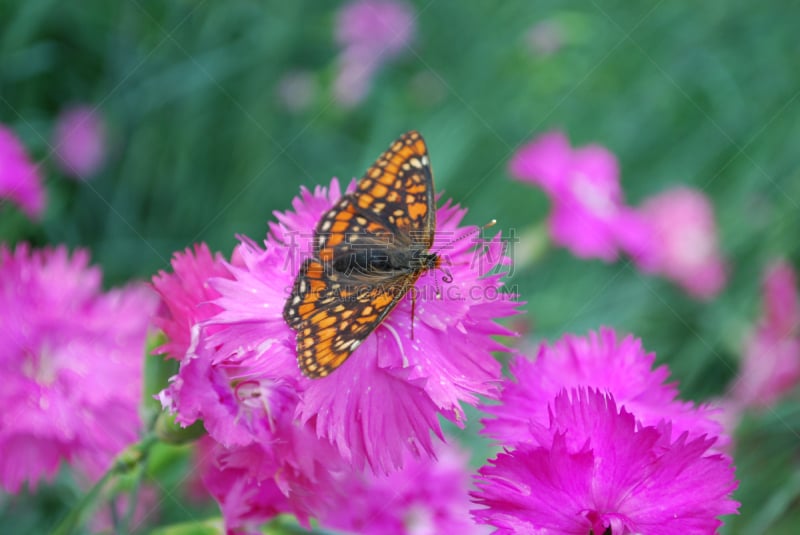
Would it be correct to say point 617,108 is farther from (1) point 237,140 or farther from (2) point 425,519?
(2) point 425,519

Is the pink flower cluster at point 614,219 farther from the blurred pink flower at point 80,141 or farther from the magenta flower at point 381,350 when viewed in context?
the blurred pink flower at point 80,141

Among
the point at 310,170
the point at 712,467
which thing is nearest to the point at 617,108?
the point at 310,170

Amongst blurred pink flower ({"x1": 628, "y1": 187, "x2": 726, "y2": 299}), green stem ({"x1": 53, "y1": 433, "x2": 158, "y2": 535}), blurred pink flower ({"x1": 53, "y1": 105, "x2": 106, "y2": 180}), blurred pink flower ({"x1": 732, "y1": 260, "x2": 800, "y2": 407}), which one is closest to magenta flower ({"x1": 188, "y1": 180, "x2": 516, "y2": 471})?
green stem ({"x1": 53, "y1": 433, "x2": 158, "y2": 535})

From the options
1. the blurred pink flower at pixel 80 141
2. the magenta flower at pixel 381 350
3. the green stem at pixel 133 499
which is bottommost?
the blurred pink flower at pixel 80 141

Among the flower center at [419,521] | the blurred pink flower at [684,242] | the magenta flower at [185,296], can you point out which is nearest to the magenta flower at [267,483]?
the magenta flower at [185,296]

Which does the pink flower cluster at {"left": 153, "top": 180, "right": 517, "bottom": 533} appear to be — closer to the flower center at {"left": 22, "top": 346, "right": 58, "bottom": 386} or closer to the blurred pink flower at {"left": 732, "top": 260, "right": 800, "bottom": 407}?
the flower center at {"left": 22, "top": 346, "right": 58, "bottom": 386}

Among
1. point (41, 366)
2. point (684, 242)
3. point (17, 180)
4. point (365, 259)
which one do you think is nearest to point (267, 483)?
point (365, 259)
